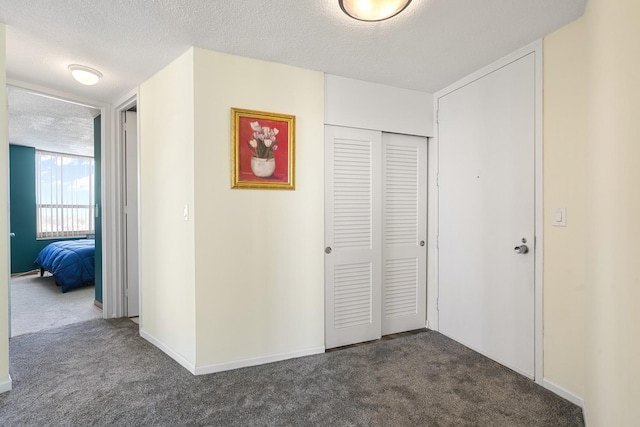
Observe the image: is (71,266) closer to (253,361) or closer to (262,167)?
(253,361)

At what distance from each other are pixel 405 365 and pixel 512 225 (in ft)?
4.22

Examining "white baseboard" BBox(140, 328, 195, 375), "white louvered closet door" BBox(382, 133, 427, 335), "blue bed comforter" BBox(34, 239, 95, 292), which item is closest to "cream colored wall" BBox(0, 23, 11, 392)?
"white baseboard" BBox(140, 328, 195, 375)

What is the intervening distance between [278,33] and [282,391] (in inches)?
89.5

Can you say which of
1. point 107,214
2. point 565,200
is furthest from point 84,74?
point 565,200

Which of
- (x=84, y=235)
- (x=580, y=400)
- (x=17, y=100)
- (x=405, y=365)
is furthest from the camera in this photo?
(x=84, y=235)

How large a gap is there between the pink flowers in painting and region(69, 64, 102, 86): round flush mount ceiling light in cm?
143

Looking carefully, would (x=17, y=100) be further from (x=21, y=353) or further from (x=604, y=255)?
(x=604, y=255)

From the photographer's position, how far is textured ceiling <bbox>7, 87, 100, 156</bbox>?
371 centimetres

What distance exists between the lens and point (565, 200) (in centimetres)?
213

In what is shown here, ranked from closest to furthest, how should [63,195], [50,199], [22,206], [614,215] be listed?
[614,215]
[22,206]
[50,199]
[63,195]

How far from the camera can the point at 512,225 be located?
8.16 ft

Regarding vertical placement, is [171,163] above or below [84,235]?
above

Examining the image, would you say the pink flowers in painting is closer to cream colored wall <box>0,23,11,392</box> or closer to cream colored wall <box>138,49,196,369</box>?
cream colored wall <box>138,49,196,369</box>

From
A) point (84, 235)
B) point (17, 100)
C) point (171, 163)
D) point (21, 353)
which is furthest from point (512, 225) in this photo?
point (84, 235)
